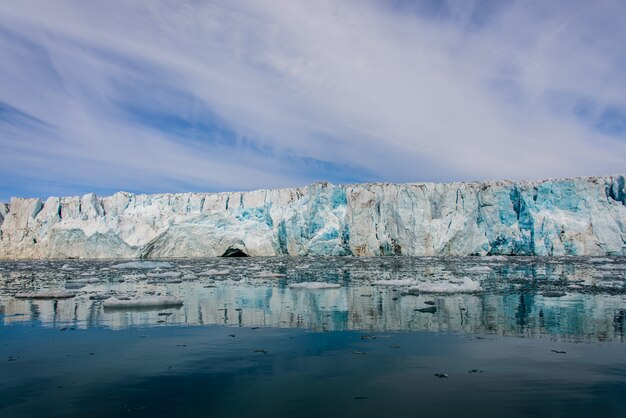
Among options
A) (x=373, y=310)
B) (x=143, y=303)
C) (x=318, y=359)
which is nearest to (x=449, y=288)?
(x=373, y=310)

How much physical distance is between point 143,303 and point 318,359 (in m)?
5.23

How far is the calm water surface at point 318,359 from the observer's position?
12.2 feet

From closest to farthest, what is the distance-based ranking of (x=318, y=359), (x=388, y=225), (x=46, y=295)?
(x=318, y=359) → (x=46, y=295) → (x=388, y=225)

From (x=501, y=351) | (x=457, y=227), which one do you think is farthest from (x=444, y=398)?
(x=457, y=227)

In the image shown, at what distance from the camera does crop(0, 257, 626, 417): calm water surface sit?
3.71m

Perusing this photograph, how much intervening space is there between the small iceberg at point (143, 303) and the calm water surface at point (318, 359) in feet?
0.40

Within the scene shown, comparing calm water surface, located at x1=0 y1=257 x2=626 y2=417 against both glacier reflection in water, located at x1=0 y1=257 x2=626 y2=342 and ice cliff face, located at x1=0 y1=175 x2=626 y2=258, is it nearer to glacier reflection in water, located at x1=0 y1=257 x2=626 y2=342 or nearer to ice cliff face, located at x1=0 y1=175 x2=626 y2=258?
glacier reflection in water, located at x1=0 y1=257 x2=626 y2=342

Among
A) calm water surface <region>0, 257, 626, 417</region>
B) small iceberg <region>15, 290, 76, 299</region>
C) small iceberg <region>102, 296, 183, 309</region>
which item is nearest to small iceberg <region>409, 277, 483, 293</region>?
calm water surface <region>0, 257, 626, 417</region>

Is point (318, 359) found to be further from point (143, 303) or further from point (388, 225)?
point (388, 225)

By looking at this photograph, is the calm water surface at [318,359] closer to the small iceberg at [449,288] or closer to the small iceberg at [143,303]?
the small iceberg at [143,303]

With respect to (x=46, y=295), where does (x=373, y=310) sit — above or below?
below

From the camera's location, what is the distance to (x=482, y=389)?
13.4 feet

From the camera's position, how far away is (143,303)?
30.1ft

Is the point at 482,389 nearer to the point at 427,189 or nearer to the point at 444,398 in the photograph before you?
the point at 444,398
